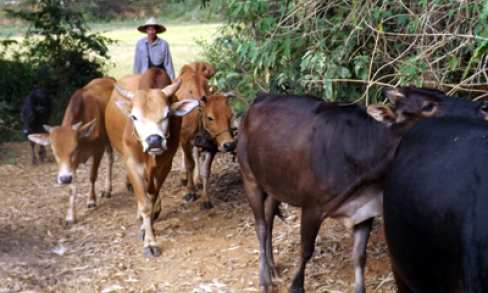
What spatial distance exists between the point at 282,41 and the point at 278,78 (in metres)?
0.42

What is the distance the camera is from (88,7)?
17.2 meters

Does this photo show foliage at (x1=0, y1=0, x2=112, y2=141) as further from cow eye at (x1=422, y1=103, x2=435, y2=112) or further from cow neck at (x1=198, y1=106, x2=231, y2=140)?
cow eye at (x1=422, y1=103, x2=435, y2=112)

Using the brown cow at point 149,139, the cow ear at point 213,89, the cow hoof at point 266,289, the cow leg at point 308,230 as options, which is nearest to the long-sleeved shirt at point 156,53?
the cow ear at point 213,89

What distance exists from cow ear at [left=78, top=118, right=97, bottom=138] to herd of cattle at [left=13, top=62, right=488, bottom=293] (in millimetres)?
12

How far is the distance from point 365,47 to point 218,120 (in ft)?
6.73

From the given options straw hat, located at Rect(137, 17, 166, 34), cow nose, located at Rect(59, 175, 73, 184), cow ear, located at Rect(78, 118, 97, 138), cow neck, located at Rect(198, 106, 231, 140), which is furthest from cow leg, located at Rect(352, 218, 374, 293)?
straw hat, located at Rect(137, 17, 166, 34)

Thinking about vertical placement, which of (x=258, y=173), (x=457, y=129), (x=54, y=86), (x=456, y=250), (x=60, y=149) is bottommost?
(x=54, y=86)

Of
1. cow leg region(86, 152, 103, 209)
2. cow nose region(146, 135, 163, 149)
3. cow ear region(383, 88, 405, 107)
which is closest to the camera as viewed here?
cow ear region(383, 88, 405, 107)

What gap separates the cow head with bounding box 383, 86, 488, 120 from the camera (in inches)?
136

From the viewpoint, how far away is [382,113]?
3.90m

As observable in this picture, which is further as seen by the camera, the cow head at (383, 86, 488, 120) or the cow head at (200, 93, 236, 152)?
the cow head at (200, 93, 236, 152)

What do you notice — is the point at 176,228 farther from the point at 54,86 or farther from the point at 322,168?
the point at 54,86

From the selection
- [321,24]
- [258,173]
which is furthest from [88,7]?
[258,173]

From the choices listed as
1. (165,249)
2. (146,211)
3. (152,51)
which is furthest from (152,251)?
(152,51)
